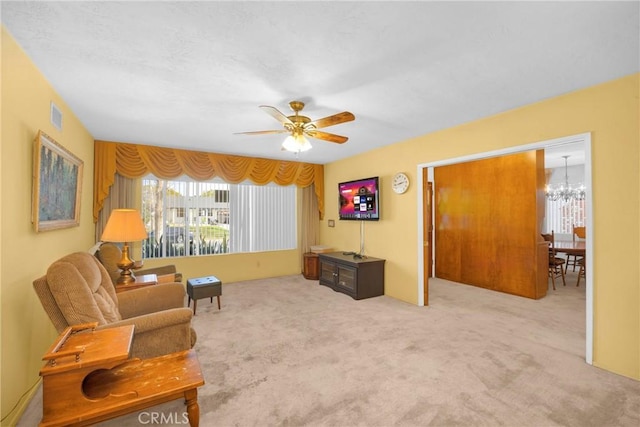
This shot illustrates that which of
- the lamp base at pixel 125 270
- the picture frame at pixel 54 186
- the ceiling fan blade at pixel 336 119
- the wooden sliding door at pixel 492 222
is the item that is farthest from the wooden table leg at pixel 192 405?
the wooden sliding door at pixel 492 222

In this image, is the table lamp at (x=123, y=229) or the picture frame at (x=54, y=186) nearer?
the picture frame at (x=54, y=186)

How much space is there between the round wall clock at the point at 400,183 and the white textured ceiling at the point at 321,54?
4.01ft

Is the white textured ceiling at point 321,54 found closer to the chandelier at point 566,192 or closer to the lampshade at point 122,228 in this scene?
the lampshade at point 122,228

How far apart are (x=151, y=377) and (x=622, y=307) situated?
137 inches

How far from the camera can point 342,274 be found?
15.8ft

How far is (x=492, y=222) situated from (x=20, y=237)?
19.2 ft

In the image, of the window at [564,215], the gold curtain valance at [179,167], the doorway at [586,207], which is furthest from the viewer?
the window at [564,215]

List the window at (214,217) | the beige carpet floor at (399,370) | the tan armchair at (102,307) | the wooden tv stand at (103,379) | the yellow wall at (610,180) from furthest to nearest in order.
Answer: the window at (214,217) → the yellow wall at (610,180) → the beige carpet floor at (399,370) → the tan armchair at (102,307) → the wooden tv stand at (103,379)

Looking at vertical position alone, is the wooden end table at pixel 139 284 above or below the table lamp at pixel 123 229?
below

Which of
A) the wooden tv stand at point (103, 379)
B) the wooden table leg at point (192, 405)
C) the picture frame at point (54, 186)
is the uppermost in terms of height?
the picture frame at point (54, 186)

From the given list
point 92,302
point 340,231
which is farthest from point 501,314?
point 92,302

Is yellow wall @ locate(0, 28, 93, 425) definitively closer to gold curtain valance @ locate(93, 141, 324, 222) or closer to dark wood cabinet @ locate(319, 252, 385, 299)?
gold curtain valance @ locate(93, 141, 324, 222)

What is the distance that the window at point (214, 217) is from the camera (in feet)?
16.0

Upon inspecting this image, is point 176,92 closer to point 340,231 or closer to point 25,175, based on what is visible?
point 25,175
